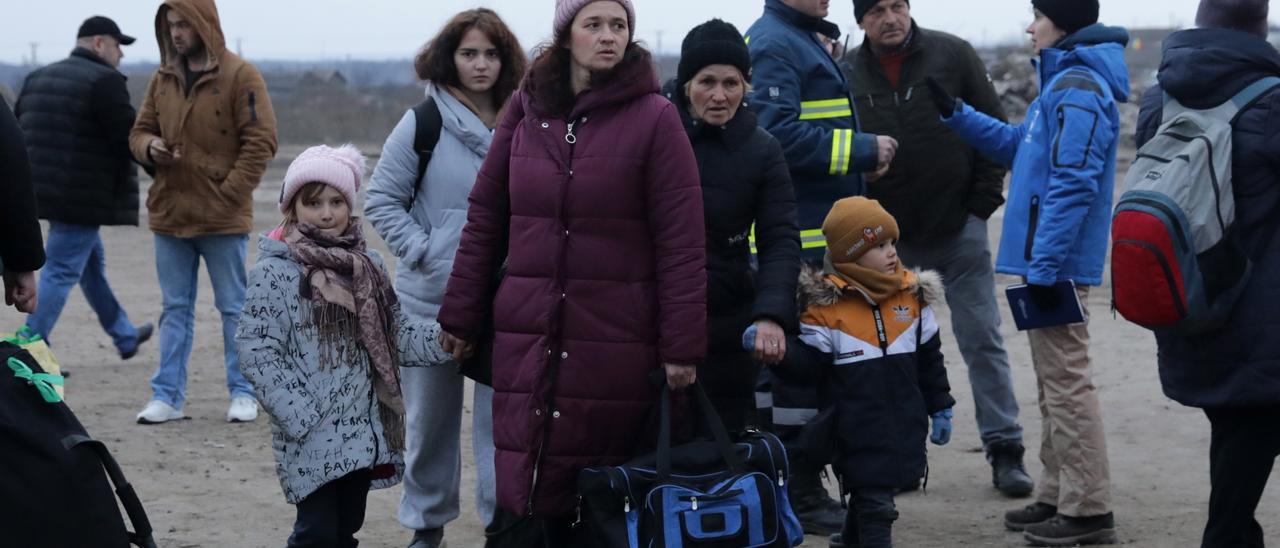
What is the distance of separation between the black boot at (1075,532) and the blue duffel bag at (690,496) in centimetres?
165

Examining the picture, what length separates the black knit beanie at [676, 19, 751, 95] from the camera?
5359 millimetres

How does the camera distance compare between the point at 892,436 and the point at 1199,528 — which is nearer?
the point at 892,436

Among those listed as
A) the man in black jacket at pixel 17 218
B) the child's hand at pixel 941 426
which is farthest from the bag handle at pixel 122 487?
the child's hand at pixel 941 426

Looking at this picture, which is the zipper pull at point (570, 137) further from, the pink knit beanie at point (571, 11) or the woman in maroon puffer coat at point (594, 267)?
the pink knit beanie at point (571, 11)

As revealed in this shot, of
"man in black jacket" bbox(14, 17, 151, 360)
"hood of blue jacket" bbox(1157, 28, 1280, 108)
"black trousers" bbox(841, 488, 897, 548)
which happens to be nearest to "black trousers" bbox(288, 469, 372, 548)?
"black trousers" bbox(841, 488, 897, 548)

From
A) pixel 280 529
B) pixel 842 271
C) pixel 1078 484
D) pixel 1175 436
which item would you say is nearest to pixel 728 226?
pixel 842 271

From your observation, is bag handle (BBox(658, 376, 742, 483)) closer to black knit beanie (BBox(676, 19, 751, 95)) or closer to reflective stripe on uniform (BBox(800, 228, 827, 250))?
black knit beanie (BBox(676, 19, 751, 95))

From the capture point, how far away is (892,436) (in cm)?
546

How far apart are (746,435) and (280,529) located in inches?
90.4

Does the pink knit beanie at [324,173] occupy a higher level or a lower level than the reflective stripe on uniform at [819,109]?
lower

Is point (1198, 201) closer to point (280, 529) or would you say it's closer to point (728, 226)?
point (728, 226)

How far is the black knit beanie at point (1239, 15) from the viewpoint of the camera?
4867 millimetres

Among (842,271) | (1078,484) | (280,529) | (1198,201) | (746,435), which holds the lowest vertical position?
(280,529)

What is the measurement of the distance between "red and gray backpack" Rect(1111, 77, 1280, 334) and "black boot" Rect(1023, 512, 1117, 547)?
142cm
